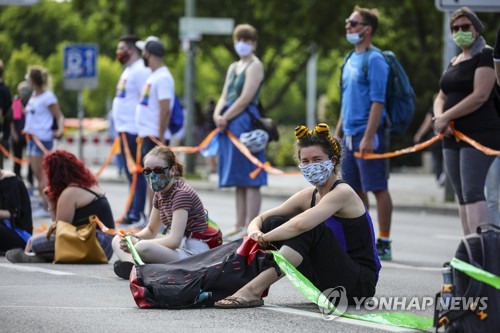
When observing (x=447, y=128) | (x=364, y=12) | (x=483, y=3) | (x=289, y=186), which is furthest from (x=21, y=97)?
(x=447, y=128)

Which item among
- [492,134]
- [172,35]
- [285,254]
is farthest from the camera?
[172,35]

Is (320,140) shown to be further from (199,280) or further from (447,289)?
(447,289)

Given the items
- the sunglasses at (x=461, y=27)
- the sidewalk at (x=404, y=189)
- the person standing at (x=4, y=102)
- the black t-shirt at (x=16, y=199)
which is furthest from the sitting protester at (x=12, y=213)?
the sidewalk at (x=404, y=189)

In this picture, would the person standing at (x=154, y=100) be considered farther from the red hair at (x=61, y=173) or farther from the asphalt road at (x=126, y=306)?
the asphalt road at (x=126, y=306)

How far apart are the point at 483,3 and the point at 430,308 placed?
7.34m

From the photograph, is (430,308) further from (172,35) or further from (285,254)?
(172,35)

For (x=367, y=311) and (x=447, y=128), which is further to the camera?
(x=447, y=128)

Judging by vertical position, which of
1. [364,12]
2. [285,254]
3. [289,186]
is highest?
[364,12]

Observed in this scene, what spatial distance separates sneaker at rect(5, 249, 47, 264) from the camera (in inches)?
437

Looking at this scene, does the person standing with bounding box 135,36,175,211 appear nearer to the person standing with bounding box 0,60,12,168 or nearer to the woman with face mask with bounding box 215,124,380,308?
the person standing with bounding box 0,60,12,168

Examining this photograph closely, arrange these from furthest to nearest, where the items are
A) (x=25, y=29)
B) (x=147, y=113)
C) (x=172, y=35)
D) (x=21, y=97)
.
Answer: (x=25, y=29) → (x=172, y=35) → (x=21, y=97) → (x=147, y=113)

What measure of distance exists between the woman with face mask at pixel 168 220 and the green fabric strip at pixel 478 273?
324 centimetres

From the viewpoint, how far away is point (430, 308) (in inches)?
326

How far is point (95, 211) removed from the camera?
11.2 m
